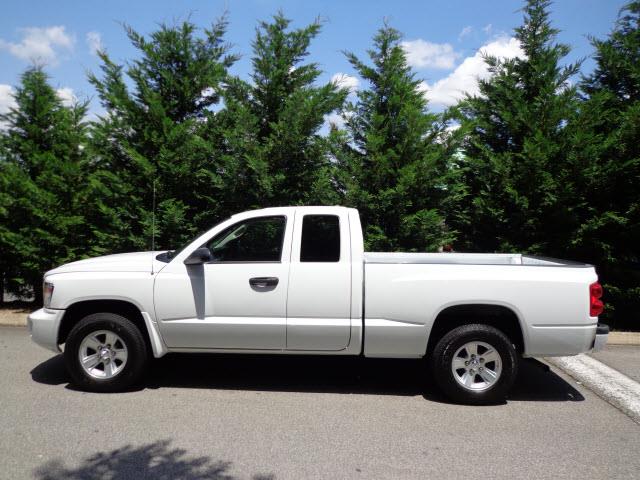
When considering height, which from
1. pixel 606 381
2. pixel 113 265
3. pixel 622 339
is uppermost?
pixel 113 265

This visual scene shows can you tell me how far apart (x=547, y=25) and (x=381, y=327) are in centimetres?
645

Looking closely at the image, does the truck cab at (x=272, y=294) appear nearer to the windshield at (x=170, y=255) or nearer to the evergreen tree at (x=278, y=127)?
the windshield at (x=170, y=255)

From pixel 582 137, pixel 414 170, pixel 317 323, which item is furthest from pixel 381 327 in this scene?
pixel 582 137

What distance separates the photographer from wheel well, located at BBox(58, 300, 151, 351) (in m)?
5.25

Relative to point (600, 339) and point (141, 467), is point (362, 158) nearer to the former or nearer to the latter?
point (600, 339)

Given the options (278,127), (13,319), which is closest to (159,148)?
(278,127)

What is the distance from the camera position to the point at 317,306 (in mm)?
4977

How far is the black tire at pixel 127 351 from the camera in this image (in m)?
5.09

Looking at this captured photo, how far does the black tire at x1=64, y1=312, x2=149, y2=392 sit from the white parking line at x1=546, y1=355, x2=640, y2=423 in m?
4.65

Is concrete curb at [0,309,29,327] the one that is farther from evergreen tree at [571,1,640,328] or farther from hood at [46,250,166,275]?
evergreen tree at [571,1,640,328]

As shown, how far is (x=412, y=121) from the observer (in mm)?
8148

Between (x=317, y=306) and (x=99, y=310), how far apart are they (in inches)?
88.7

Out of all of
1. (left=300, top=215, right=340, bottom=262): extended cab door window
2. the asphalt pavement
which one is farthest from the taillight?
(left=300, top=215, right=340, bottom=262): extended cab door window

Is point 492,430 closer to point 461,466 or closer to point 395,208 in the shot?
point 461,466
